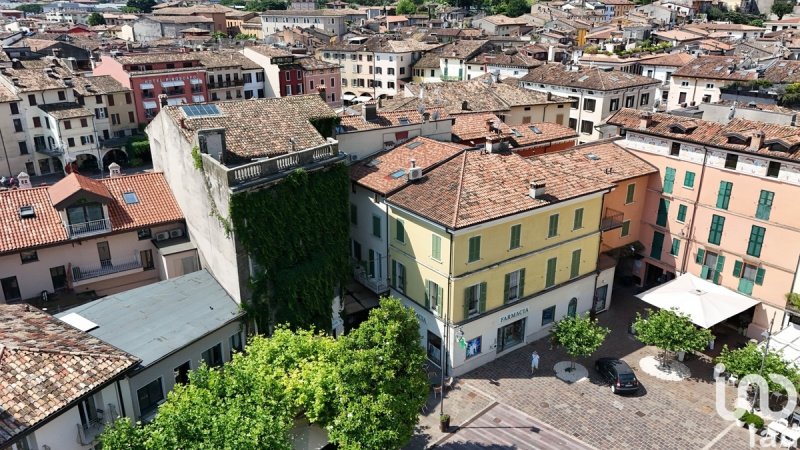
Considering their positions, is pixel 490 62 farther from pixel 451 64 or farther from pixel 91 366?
pixel 91 366

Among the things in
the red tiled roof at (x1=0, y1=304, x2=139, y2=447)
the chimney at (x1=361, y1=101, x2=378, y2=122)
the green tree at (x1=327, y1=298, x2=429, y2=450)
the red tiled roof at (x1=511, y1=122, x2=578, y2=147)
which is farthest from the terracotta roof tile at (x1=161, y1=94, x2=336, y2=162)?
the red tiled roof at (x1=511, y1=122, x2=578, y2=147)

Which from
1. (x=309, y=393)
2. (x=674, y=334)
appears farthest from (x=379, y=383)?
(x=674, y=334)

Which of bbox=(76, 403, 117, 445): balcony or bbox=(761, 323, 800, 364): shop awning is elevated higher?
bbox=(76, 403, 117, 445): balcony

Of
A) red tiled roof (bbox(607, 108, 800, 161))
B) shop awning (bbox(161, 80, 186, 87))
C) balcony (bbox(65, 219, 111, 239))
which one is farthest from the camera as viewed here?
shop awning (bbox(161, 80, 186, 87))

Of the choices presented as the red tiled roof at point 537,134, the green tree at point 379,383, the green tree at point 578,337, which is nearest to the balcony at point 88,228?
the green tree at point 379,383

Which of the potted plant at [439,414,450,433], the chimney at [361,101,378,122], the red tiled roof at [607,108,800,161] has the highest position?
the chimney at [361,101,378,122]

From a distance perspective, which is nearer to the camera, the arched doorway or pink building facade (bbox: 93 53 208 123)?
pink building facade (bbox: 93 53 208 123)

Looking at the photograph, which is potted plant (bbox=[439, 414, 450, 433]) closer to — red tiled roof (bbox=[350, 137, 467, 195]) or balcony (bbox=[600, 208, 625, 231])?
red tiled roof (bbox=[350, 137, 467, 195])

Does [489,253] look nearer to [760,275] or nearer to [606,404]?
[606,404]
